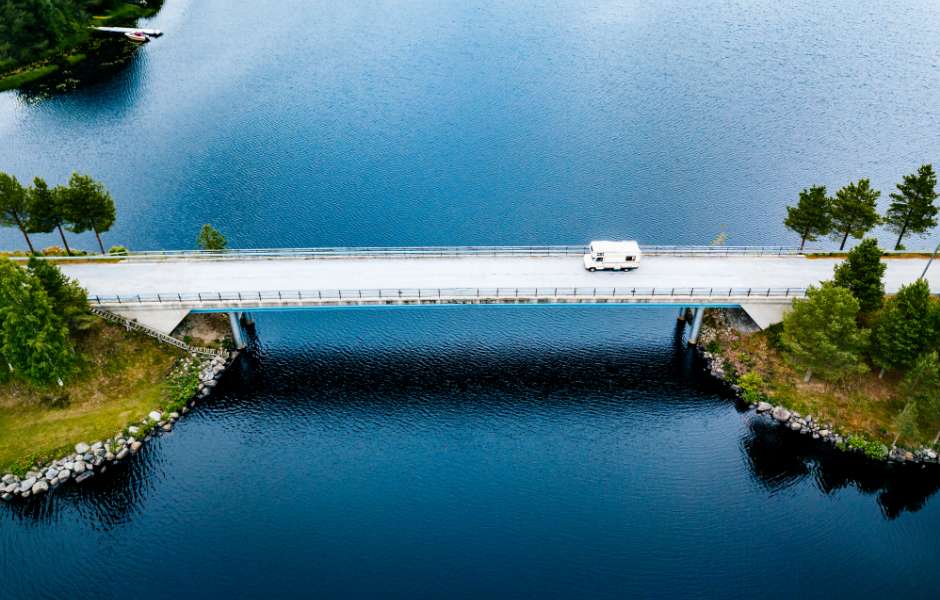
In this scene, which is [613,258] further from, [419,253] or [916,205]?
[916,205]

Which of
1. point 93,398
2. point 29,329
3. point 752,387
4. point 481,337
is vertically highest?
point 29,329

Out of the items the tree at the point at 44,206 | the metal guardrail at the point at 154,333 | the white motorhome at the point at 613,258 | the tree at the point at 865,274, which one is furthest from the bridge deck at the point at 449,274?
the tree at the point at 865,274

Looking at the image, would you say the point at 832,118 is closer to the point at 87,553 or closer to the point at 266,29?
the point at 266,29

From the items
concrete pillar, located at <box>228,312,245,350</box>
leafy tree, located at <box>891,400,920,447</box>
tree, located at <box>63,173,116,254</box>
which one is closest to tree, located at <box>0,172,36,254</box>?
tree, located at <box>63,173,116,254</box>

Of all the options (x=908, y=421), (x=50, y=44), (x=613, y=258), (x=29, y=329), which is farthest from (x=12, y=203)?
(x=908, y=421)

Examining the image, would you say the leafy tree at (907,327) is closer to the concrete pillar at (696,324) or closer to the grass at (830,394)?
the grass at (830,394)

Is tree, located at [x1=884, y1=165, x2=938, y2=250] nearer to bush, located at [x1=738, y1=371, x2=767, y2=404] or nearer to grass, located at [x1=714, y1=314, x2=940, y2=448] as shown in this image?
grass, located at [x1=714, y1=314, x2=940, y2=448]
